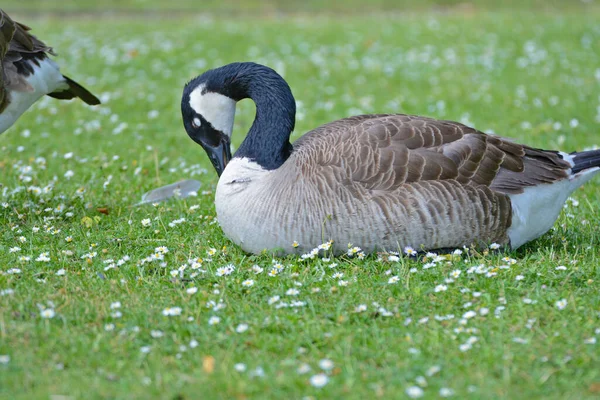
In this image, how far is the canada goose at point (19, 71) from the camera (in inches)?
244

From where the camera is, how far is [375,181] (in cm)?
520

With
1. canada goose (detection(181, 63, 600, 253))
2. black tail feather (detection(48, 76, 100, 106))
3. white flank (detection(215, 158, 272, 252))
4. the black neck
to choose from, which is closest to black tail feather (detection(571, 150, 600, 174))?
canada goose (detection(181, 63, 600, 253))

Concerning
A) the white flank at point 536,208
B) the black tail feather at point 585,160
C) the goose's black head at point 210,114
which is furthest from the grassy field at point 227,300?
the goose's black head at point 210,114

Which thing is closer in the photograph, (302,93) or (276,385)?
(276,385)

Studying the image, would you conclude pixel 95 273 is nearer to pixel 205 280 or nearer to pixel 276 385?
pixel 205 280

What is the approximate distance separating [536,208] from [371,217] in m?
1.29

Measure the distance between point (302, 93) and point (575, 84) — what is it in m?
4.38

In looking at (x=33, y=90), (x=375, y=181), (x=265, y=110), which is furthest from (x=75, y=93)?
(x=375, y=181)

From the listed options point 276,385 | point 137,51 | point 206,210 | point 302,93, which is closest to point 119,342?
point 276,385

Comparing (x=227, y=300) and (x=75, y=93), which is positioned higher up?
(x=75, y=93)

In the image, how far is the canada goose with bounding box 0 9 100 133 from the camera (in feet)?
20.4

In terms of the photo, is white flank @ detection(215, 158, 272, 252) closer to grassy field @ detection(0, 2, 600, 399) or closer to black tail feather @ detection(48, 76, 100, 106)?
grassy field @ detection(0, 2, 600, 399)

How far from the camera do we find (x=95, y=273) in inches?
197

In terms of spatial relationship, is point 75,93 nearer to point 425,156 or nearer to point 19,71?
point 19,71
